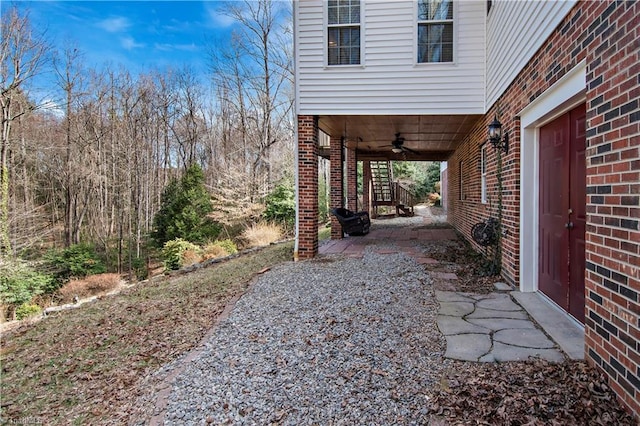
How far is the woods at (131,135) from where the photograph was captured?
12.8m

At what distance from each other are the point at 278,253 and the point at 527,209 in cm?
535

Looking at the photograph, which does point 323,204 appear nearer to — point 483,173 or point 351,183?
point 351,183

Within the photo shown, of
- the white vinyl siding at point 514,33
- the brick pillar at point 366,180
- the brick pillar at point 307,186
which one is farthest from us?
the brick pillar at point 366,180

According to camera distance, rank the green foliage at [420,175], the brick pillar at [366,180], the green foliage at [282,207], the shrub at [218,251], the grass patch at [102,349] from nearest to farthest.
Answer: the grass patch at [102,349] < the shrub at [218,251] < the green foliage at [282,207] < the brick pillar at [366,180] < the green foliage at [420,175]

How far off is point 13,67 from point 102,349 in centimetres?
1249

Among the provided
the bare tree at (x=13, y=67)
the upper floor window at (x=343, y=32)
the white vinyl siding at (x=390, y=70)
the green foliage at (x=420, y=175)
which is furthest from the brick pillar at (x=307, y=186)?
the green foliage at (x=420, y=175)

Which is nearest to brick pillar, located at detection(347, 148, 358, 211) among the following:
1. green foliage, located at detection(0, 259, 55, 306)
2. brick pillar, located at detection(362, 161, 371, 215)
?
brick pillar, located at detection(362, 161, 371, 215)

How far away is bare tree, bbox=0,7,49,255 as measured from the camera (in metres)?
11.3

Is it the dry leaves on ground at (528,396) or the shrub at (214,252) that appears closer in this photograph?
the dry leaves on ground at (528,396)

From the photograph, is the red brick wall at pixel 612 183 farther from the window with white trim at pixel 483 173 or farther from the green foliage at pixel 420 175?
the green foliage at pixel 420 175

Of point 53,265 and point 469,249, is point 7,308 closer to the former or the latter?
point 53,265

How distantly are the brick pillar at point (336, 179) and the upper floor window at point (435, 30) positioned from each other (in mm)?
3637

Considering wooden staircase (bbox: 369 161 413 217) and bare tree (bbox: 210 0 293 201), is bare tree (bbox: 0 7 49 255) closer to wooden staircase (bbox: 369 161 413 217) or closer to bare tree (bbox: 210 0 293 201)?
bare tree (bbox: 210 0 293 201)

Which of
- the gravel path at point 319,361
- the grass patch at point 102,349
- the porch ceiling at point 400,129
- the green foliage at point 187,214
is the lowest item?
the grass patch at point 102,349
